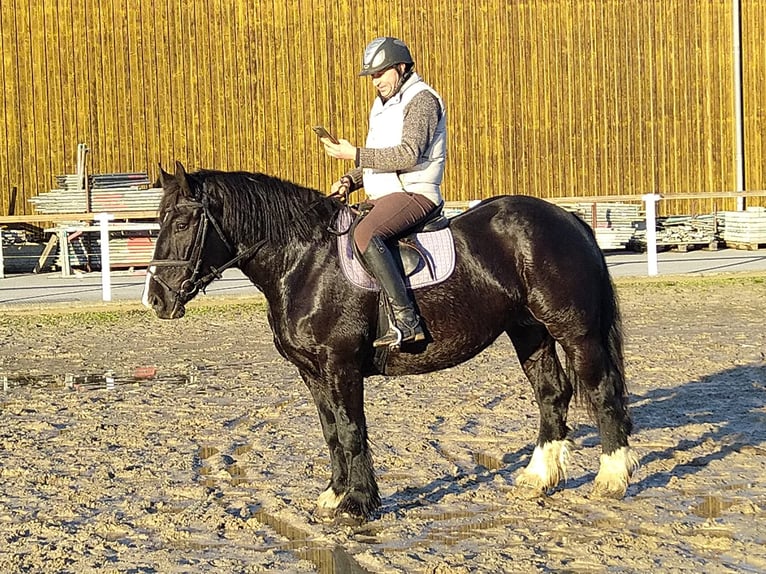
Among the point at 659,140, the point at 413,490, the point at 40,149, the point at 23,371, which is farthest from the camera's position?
the point at 659,140

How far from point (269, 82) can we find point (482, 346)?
17.9 meters

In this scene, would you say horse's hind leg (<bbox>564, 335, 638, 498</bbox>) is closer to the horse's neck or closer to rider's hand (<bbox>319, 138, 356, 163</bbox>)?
the horse's neck

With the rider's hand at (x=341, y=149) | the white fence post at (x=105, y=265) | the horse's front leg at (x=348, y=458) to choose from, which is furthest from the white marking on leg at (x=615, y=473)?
the white fence post at (x=105, y=265)

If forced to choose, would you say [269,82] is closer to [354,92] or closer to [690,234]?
[354,92]

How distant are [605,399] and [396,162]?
1689 mm

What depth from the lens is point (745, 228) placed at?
75.4 ft

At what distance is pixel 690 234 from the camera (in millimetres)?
23516

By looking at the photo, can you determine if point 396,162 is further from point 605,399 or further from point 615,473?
point 615,473

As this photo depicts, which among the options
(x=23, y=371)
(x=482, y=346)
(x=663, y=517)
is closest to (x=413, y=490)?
(x=482, y=346)

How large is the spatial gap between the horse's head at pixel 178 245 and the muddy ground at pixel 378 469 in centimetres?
109

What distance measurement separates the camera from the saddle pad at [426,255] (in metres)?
5.91

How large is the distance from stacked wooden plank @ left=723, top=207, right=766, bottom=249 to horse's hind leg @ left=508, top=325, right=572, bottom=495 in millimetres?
17296

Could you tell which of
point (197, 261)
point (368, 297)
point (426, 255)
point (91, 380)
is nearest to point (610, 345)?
point (426, 255)

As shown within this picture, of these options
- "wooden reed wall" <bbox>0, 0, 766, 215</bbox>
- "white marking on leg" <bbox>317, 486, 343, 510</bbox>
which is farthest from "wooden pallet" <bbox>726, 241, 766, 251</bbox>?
"white marking on leg" <bbox>317, 486, 343, 510</bbox>
